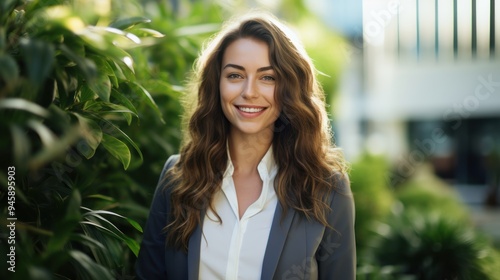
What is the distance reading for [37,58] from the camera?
1.37m

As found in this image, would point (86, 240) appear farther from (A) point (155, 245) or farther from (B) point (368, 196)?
(B) point (368, 196)

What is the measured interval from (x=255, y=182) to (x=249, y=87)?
0.39m

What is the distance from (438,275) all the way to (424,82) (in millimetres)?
13730

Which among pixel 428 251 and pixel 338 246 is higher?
pixel 338 246

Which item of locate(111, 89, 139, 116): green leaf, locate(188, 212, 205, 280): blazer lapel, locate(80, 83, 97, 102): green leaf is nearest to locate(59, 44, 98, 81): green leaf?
locate(80, 83, 97, 102): green leaf

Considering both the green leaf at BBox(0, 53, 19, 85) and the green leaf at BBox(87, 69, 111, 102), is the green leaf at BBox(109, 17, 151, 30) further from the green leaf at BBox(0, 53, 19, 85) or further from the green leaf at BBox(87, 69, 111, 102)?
the green leaf at BBox(0, 53, 19, 85)

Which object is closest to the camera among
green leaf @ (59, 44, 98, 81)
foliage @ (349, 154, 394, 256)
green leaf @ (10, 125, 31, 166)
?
green leaf @ (10, 125, 31, 166)

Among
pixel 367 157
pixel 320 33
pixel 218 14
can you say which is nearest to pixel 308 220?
pixel 218 14

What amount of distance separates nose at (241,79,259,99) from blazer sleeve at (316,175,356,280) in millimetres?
492

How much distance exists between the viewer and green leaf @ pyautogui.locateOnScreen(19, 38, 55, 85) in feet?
4.39

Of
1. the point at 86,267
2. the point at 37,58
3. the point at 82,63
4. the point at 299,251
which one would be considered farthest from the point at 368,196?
the point at 37,58

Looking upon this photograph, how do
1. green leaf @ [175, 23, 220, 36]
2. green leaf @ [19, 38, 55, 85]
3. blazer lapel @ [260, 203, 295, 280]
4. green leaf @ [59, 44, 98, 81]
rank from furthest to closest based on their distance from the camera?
green leaf @ [175, 23, 220, 36] → blazer lapel @ [260, 203, 295, 280] → green leaf @ [59, 44, 98, 81] → green leaf @ [19, 38, 55, 85]

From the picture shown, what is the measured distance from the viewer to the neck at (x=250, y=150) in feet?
7.68

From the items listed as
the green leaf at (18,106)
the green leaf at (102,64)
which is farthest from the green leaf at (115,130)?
the green leaf at (18,106)
